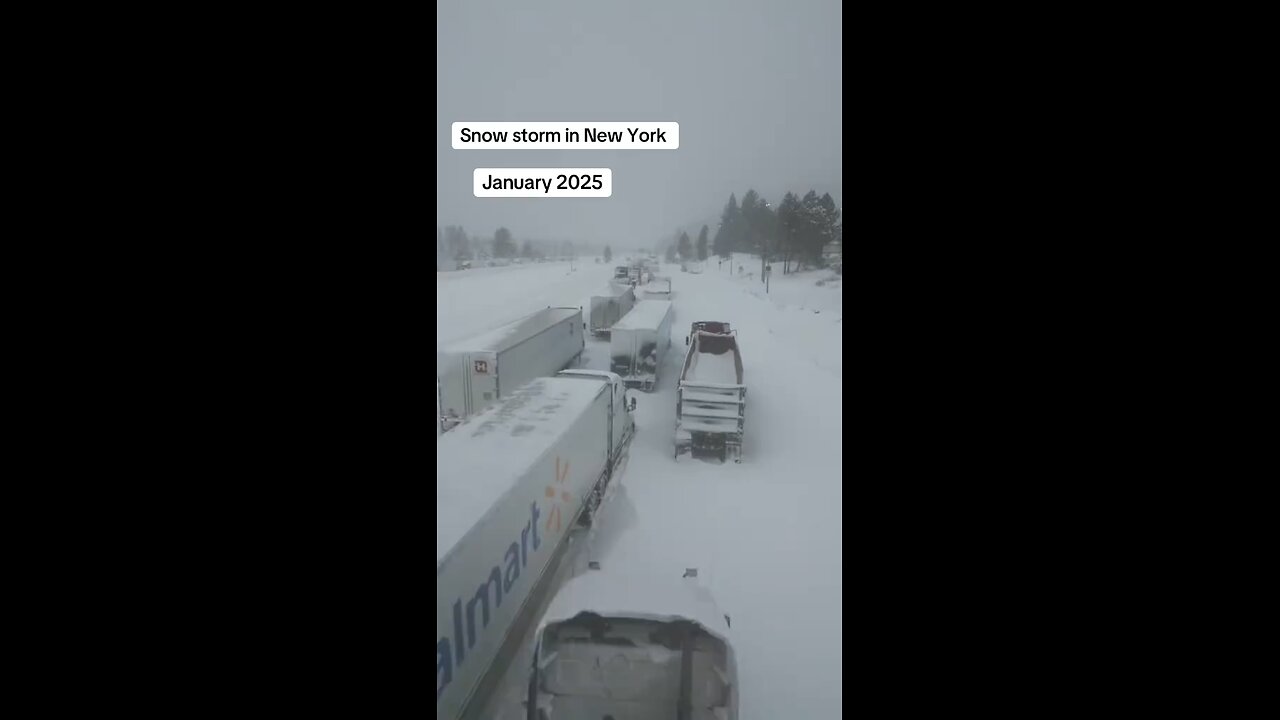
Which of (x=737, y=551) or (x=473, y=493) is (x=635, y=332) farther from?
(x=473, y=493)

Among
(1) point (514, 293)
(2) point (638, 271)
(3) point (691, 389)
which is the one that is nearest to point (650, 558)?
(3) point (691, 389)

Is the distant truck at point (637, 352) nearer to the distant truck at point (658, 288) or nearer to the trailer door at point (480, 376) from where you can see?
the trailer door at point (480, 376)

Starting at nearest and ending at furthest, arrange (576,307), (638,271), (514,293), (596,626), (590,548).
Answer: (596,626)
(590,548)
(514,293)
(576,307)
(638,271)

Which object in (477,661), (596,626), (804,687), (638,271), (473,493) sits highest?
(638,271)

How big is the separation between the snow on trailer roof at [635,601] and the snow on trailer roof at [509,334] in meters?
5.54

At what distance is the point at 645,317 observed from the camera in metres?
12.1

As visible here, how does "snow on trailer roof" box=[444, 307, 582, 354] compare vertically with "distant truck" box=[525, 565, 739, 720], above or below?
above

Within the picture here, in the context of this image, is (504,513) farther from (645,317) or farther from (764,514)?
(645,317)

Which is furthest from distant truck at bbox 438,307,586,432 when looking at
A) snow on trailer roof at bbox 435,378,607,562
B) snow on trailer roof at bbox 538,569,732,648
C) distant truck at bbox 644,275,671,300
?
distant truck at bbox 644,275,671,300

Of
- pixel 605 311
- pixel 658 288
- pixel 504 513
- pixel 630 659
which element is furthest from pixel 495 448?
pixel 658 288

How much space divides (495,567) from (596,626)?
902mm

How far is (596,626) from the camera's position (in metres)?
3.56

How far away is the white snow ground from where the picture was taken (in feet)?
14.2

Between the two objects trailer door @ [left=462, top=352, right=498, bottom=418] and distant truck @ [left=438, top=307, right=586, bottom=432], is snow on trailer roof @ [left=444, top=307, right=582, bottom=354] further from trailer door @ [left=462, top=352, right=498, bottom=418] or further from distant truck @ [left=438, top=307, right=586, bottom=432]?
trailer door @ [left=462, top=352, right=498, bottom=418]
